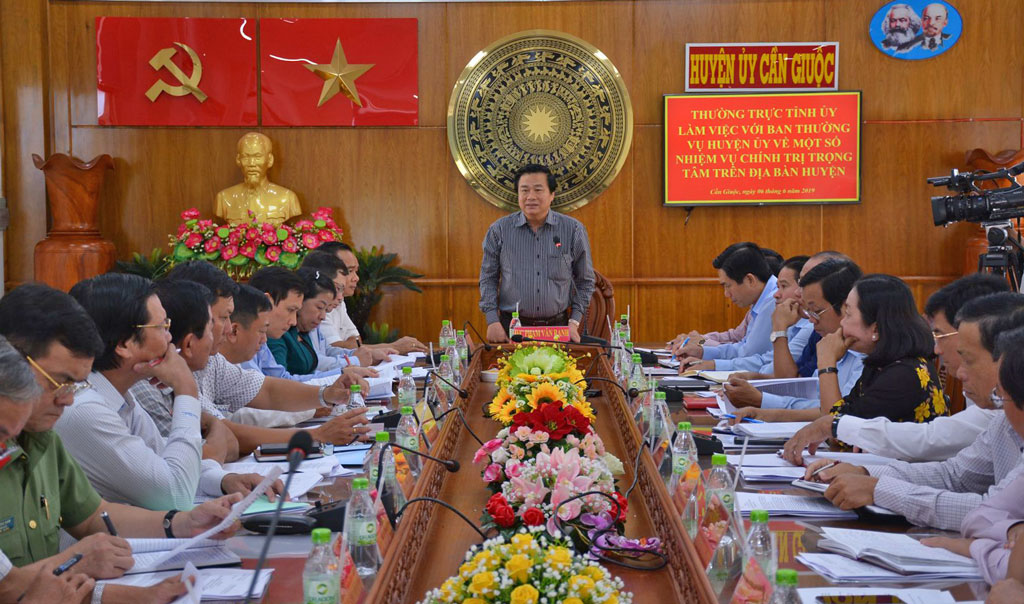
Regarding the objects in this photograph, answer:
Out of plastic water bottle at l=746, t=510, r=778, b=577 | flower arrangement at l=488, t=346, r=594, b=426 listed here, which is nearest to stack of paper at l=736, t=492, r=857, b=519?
flower arrangement at l=488, t=346, r=594, b=426

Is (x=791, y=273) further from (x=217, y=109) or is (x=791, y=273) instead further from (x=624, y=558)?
(x=217, y=109)

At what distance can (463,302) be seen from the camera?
6562 mm

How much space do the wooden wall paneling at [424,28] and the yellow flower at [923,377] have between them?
14.1 feet

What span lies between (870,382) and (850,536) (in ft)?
3.35

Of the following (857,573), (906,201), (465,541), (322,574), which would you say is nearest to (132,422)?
(465,541)

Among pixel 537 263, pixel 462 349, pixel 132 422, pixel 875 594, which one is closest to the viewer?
pixel 875 594

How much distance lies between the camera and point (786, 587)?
3.98 ft

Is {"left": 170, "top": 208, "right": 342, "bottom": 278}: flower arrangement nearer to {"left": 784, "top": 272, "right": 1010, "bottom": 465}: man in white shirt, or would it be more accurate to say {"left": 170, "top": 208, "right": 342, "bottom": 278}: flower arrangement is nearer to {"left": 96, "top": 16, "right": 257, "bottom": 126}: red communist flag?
{"left": 96, "top": 16, "right": 257, "bottom": 126}: red communist flag

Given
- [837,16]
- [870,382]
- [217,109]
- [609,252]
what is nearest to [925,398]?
[870,382]

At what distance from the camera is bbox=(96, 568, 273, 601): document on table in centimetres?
155

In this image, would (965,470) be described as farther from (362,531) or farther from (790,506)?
(362,531)

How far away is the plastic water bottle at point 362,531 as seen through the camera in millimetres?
1582

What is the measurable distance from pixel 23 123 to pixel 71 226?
0.77 metres

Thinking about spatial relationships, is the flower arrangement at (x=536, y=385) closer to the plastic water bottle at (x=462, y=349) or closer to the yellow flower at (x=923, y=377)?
the plastic water bottle at (x=462, y=349)
